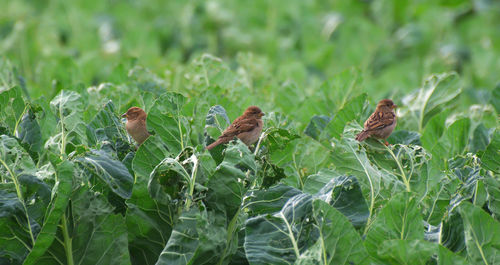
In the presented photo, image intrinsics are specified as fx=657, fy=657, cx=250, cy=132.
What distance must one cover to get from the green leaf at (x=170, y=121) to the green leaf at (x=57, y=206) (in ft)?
1.59

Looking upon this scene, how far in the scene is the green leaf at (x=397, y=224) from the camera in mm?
2297

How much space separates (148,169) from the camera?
257 centimetres

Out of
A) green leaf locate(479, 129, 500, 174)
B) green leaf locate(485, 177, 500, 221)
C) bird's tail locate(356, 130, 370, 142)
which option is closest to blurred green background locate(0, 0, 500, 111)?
bird's tail locate(356, 130, 370, 142)

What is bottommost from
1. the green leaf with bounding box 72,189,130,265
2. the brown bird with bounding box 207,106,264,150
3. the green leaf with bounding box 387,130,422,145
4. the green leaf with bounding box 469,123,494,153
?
the green leaf with bounding box 469,123,494,153

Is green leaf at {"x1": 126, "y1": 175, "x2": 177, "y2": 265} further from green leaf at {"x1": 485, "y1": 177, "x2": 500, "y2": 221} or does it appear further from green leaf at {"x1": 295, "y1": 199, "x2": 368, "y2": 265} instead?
green leaf at {"x1": 485, "y1": 177, "x2": 500, "y2": 221}

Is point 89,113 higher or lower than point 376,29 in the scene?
higher

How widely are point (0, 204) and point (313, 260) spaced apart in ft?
3.77

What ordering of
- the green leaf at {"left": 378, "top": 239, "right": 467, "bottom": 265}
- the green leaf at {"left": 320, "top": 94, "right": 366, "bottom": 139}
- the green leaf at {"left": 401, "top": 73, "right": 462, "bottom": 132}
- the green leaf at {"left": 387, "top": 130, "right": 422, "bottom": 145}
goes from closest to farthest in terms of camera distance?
the green leaf at {"left": 378, "top": 239, "right": 467, "bottom": 265}, the green leaf at {"left": 320, "top": 94, "right": 366, "bottom": 139}, the green leaf at {"left": 387, "top": 130, "right": 422, "bottom": 145}, the green leaf at {"left": 401, "top": 73, "right": 462, "bottom": 132}

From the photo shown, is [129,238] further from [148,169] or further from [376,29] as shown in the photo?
[376,29]

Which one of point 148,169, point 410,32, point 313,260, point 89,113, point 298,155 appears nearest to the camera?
point 313,260

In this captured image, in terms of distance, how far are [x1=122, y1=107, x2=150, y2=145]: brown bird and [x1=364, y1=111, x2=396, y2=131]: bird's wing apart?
97 centimetres

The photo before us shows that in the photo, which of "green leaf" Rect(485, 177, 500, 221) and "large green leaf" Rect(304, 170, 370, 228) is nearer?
"large green leaf" Rect(304, 170, 370, 228)

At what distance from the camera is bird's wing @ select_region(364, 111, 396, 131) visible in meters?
2.87

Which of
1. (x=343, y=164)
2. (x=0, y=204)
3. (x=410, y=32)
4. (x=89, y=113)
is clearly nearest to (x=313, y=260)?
(x=343, y=164)
